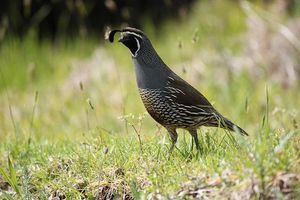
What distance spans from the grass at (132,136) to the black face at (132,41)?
48 centimetres

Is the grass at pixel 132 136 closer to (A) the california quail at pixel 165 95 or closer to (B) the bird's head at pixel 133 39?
(A) the california quail at pixel 165 95

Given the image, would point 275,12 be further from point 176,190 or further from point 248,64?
point 176,190

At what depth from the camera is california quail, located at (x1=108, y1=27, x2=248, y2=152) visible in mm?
5176

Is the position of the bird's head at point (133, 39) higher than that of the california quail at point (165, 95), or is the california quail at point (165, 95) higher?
the bird's head at point (133, 39)

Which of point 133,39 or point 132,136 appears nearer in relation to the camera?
point 133,39

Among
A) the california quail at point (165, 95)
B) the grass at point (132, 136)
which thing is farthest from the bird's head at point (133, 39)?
the grass at point (132, 136)

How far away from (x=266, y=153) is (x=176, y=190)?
55 cm

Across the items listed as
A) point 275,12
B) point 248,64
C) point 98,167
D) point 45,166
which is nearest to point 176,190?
point 98,167

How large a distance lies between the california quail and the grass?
0.39 ft

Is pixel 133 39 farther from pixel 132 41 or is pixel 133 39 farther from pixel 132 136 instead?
pixel 132 136

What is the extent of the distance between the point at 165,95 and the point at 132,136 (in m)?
0.45

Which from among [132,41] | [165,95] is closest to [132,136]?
[165,95]

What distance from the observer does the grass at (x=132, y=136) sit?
13.7ft

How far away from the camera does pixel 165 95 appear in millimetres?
5223
